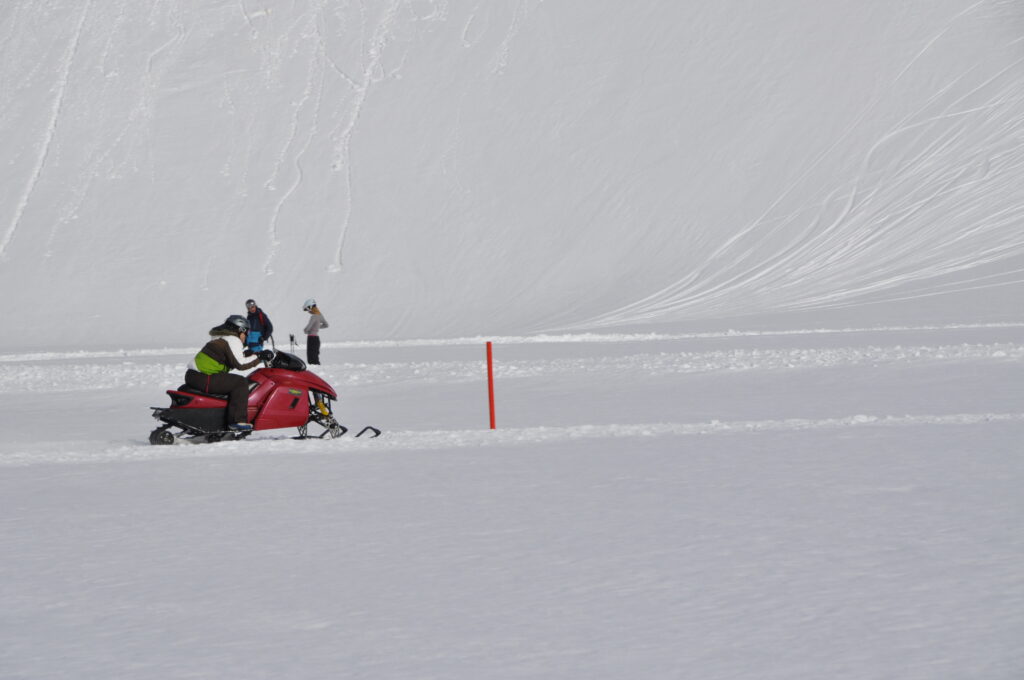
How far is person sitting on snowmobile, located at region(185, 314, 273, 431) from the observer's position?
40.9 ft

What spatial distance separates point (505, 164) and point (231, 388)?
132 feet

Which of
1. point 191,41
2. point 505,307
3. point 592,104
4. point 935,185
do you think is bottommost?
point 505,307

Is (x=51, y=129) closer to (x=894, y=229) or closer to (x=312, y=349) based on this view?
(x=894, y=229)

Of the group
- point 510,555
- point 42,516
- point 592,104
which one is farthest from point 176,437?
point 592,104

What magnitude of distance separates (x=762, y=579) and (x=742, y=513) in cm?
176

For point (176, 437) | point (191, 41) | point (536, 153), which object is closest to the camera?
point (176, 437)

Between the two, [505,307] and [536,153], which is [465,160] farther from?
[505,307]

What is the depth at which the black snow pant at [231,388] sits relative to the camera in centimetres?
1246

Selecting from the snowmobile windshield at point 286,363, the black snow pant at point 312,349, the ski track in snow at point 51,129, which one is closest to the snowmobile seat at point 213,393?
the snowmobile windshield at point 286,363

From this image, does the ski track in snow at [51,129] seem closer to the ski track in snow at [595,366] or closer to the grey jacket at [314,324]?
the ski track in snow at [595,366]

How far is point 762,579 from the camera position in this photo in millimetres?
6191

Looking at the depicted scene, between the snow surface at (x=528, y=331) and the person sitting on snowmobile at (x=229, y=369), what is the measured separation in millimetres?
365

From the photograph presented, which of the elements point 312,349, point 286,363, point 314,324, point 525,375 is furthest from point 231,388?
point 314,324

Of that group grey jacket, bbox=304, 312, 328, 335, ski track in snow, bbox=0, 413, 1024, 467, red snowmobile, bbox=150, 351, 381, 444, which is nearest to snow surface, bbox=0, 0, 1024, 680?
ski track in snow, bbox=0, 413, 1024, 467
